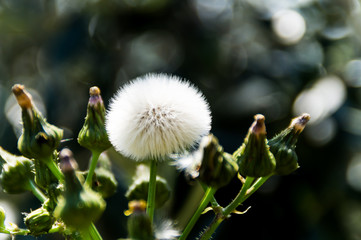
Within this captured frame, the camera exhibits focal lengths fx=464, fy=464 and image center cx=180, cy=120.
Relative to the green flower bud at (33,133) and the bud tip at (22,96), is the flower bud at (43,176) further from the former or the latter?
the bud tip at (22,96)

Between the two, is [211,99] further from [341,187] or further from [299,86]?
[341,187]

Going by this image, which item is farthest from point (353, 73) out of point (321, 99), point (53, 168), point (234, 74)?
point (53, 168)

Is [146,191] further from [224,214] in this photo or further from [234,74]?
[234,74]

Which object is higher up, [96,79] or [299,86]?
[96,79]

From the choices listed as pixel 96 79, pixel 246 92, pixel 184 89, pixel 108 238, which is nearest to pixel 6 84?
pixel 96 79

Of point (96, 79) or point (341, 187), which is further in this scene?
point (96, 79)
